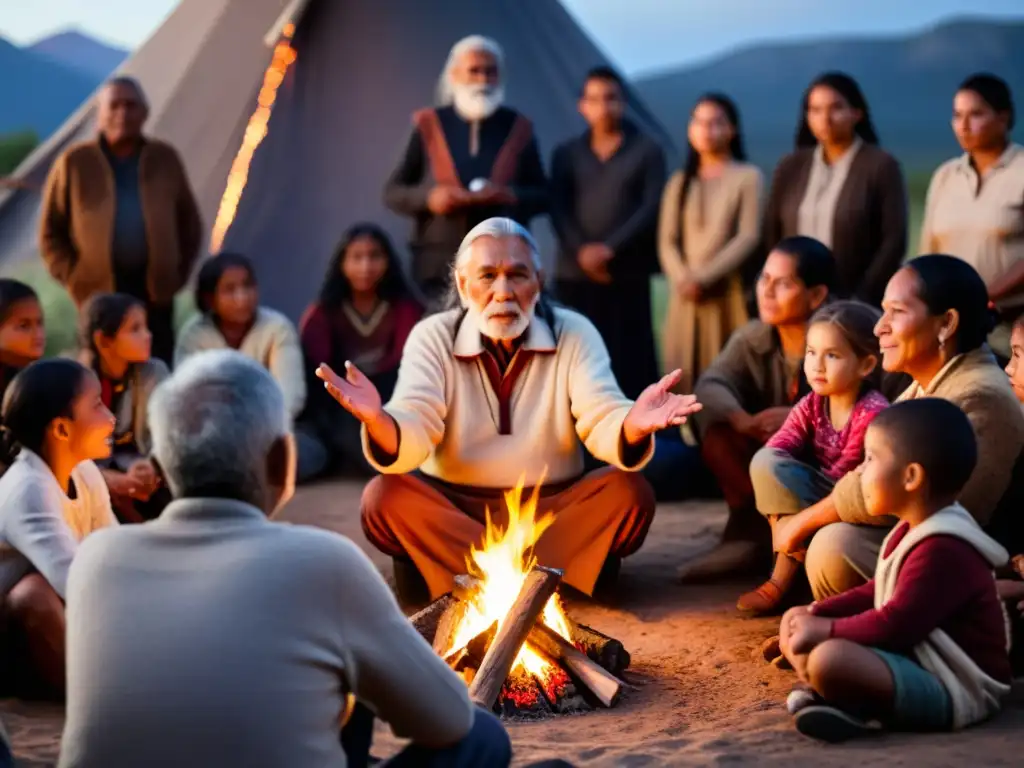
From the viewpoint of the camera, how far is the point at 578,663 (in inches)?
168

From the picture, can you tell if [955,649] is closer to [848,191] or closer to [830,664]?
[830,664]

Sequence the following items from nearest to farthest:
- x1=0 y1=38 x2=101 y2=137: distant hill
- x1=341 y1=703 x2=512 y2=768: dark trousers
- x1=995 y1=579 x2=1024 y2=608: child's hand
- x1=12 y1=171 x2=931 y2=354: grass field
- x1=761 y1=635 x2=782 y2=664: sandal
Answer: x1=341 y1=703 x2=512 y2=768: dark trousers < x1=995 y1=579 x2=1024 y2=608: child's hand < x1=761 y1=635 x2=782 y2=664: sandal < x1=12 y1=171 x2=931 y2=354: grass field < x1=0 y1=38 x2=101 y2=137: distant hill

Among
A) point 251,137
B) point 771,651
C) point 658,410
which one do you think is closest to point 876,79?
point 251,137

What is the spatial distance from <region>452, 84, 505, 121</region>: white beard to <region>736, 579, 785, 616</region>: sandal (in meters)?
3.46

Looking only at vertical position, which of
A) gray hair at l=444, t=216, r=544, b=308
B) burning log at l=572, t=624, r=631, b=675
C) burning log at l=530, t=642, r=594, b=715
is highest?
gray hair at l=444, t=216, r=544, b=308

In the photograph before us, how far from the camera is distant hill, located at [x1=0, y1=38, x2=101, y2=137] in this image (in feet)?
46.9

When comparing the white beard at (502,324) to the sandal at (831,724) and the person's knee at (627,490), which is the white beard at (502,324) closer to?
the person's knee at (627,490)

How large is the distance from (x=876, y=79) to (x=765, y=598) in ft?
37.0

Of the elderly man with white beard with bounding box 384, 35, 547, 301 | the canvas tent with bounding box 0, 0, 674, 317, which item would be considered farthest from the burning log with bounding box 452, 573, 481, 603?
the canvas tent with bounding box 0, 0, 674, 317

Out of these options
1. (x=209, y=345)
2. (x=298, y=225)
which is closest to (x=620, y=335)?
(x=209, y=345)

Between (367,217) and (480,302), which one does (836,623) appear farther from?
(367,217)

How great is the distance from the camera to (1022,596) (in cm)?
415

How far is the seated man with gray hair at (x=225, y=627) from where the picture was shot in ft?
8.03

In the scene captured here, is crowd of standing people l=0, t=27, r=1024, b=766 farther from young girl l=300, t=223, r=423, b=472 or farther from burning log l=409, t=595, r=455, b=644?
burning log l=409, t=595, r=455, b=644
